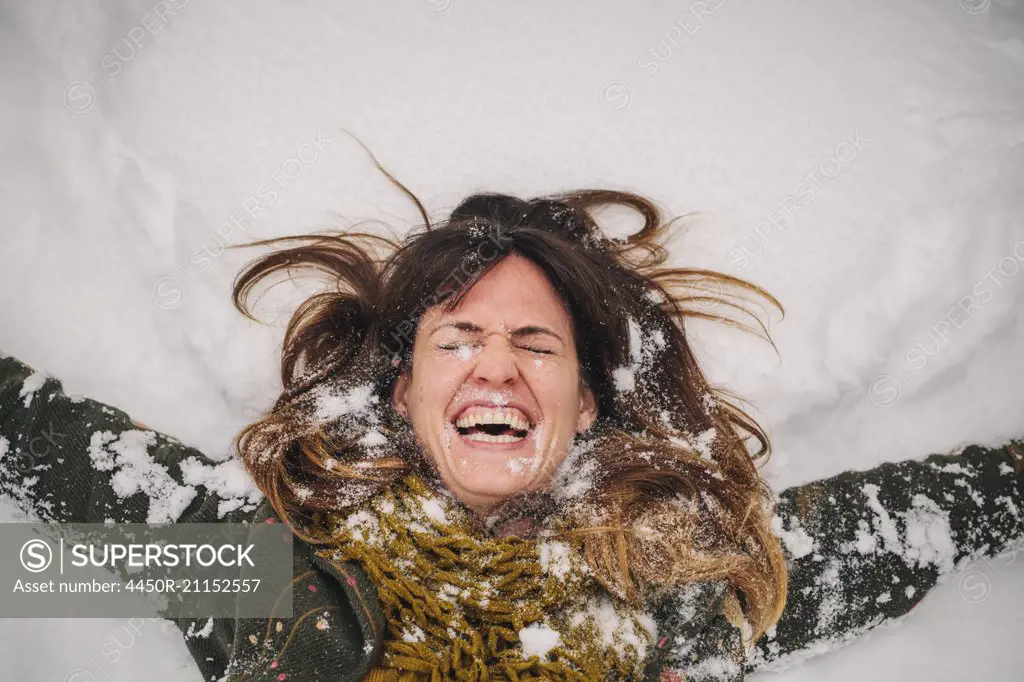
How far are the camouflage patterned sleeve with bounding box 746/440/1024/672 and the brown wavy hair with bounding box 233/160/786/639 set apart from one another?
0.47 feet

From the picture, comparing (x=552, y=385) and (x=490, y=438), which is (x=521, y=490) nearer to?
(x=490, y=438)

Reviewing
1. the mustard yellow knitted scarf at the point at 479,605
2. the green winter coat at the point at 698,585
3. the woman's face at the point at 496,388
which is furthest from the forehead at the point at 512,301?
the green winter coat at the point at 698,585

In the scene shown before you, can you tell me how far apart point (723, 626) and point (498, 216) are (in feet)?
5.42

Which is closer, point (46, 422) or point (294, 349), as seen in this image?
point (46, 422)

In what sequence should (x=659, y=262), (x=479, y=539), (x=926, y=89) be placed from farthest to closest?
(x=926, y=89)
(x=659, y=262)
(x=479, y=539)

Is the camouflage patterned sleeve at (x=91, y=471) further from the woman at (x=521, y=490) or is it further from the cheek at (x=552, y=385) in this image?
the cheek at (x=552, y=385)

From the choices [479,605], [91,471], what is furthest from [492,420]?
[91,471]

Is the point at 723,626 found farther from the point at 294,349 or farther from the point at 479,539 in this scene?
the point at 294,349

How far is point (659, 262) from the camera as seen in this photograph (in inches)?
119

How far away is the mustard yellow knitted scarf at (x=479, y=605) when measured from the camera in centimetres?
222

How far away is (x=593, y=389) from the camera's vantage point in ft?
9.04

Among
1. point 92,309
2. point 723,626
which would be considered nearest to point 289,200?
point 92,309

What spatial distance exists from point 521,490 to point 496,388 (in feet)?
1.13

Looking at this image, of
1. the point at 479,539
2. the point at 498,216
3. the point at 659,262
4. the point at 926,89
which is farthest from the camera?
the point at 926,89
